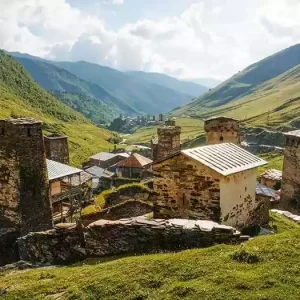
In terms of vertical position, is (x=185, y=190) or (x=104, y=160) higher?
(x=185, y=190)

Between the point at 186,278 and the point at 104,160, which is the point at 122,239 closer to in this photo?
the point at 186,278

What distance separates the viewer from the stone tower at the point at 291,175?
3250 centimetres

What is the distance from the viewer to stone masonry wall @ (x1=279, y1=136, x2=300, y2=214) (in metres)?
32.5

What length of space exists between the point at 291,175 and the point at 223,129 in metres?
10.9

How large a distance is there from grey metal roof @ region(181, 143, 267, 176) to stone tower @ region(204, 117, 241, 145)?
7.50 meters

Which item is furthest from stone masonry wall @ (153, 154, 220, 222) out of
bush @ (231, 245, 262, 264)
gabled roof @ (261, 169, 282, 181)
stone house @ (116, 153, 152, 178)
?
stone house @ (116, 153, 152, 178)

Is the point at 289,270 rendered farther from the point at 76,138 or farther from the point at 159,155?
the point at 76,138

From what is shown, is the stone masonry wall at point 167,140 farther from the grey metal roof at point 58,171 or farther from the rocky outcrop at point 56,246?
the rocky outcrop at point 56,246

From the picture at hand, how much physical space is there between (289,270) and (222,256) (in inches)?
62.2

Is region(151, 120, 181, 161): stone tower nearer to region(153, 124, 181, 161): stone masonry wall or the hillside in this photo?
region(153, 124, 181, 161): stone masonry wall

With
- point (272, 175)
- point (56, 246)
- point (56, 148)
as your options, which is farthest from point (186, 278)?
point (272, 175)

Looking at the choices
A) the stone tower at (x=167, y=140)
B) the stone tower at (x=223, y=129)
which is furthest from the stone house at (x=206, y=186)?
the stone tower at (x=167, y=140)

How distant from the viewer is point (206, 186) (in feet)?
48.9

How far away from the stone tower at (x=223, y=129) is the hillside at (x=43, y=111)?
3572 inches
